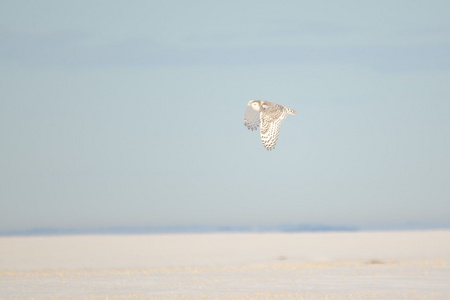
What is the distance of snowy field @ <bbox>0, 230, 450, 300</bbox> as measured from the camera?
40969mm

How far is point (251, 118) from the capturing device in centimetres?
3014

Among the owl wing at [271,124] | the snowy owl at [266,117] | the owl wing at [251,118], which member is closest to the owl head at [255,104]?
the snowy owl at [266,117]

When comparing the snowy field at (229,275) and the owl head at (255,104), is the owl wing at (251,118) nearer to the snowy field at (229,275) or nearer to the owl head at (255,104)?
the owl head at (255,104)

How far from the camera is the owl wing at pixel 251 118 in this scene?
2989 centimetres

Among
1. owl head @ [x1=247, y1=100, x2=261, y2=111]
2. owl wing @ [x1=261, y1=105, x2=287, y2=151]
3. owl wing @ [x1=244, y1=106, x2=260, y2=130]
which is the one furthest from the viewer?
owl head @ [x1=247, y1=100, x2=261, y2=111]

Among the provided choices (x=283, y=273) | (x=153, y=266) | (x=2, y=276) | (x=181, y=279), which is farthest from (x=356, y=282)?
(x=2, y=276)

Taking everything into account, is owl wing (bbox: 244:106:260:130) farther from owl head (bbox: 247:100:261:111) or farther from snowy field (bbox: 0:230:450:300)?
snowy field (bbox: 0:230:450:300)

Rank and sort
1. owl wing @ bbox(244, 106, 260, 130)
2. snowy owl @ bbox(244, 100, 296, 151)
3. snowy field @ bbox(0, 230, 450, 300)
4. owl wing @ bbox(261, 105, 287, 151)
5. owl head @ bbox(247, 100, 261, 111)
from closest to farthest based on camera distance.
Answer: owl wing @ bbox(261, 105, 287, 151) < snowy owl @ bbox(244, 100, 296, 151) < owl wing @ bbox(244, 106, 260, 130) < owl head @ bbox(247, 100, 261, 111) < snowy field @ bbox(0, 230, 450, 300)

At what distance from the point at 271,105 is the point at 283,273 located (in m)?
23.8

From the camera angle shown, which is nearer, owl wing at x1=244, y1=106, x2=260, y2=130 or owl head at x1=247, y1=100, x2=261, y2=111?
owl wing at x1=244, y1=106, x2=260, y2=130


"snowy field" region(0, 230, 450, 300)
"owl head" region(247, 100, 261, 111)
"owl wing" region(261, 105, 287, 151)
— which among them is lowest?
"snowy field" region(0, 230, 450, 300)

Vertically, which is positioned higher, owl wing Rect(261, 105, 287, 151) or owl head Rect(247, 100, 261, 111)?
owl head Rect(247, 100, 261, 111)

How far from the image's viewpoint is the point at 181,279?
48.2m

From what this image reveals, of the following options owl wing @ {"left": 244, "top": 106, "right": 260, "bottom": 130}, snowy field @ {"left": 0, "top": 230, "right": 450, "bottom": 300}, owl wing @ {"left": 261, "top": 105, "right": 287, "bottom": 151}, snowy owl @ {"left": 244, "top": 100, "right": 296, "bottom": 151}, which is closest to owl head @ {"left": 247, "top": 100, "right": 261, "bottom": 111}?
snowy owl @ {"left": 244, "top": 100, "right": 296, "bottom": 151}
